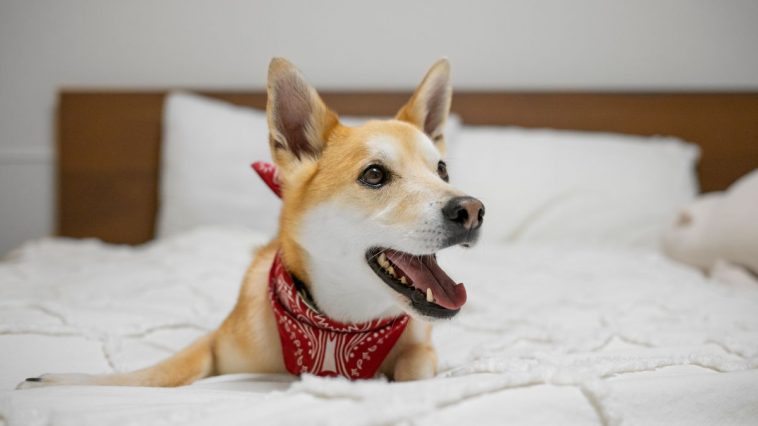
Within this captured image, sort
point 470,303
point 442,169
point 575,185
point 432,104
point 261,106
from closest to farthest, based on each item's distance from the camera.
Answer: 1. point 442,169
2. point 432,104
3. point 470,303
4. point 575,185
5. point 261,106

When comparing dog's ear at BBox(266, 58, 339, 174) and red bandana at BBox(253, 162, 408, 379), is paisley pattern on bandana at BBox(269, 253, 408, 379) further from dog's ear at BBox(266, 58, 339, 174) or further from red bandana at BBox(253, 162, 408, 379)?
dog's ear at BBox(266, 58, 339, 174)

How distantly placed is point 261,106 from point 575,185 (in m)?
1.46

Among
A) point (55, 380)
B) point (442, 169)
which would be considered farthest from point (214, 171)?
point (55, 380)

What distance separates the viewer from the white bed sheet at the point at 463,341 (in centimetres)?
59

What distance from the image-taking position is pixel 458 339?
118cm

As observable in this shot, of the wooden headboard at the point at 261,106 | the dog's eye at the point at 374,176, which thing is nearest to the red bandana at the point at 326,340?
the dog's eye at the point at 374,176

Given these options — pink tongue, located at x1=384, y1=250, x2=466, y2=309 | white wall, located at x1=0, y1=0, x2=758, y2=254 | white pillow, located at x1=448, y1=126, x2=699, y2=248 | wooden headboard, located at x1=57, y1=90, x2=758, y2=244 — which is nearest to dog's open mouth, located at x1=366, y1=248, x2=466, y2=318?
pink tongue, located at x1=384, y1=250, x2=466, y2=309

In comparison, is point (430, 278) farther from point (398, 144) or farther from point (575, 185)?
point (575, 185)

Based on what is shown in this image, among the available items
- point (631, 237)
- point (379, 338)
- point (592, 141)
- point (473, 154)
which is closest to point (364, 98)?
point (473, 154)

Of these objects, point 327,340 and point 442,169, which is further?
point 442,169

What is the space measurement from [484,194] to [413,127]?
1.27m

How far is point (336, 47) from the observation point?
2.75 meters

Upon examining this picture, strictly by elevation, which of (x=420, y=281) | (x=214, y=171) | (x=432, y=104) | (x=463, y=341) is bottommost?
(x=214, y=171)

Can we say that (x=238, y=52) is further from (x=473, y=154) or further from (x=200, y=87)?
(x=473, y=154)
